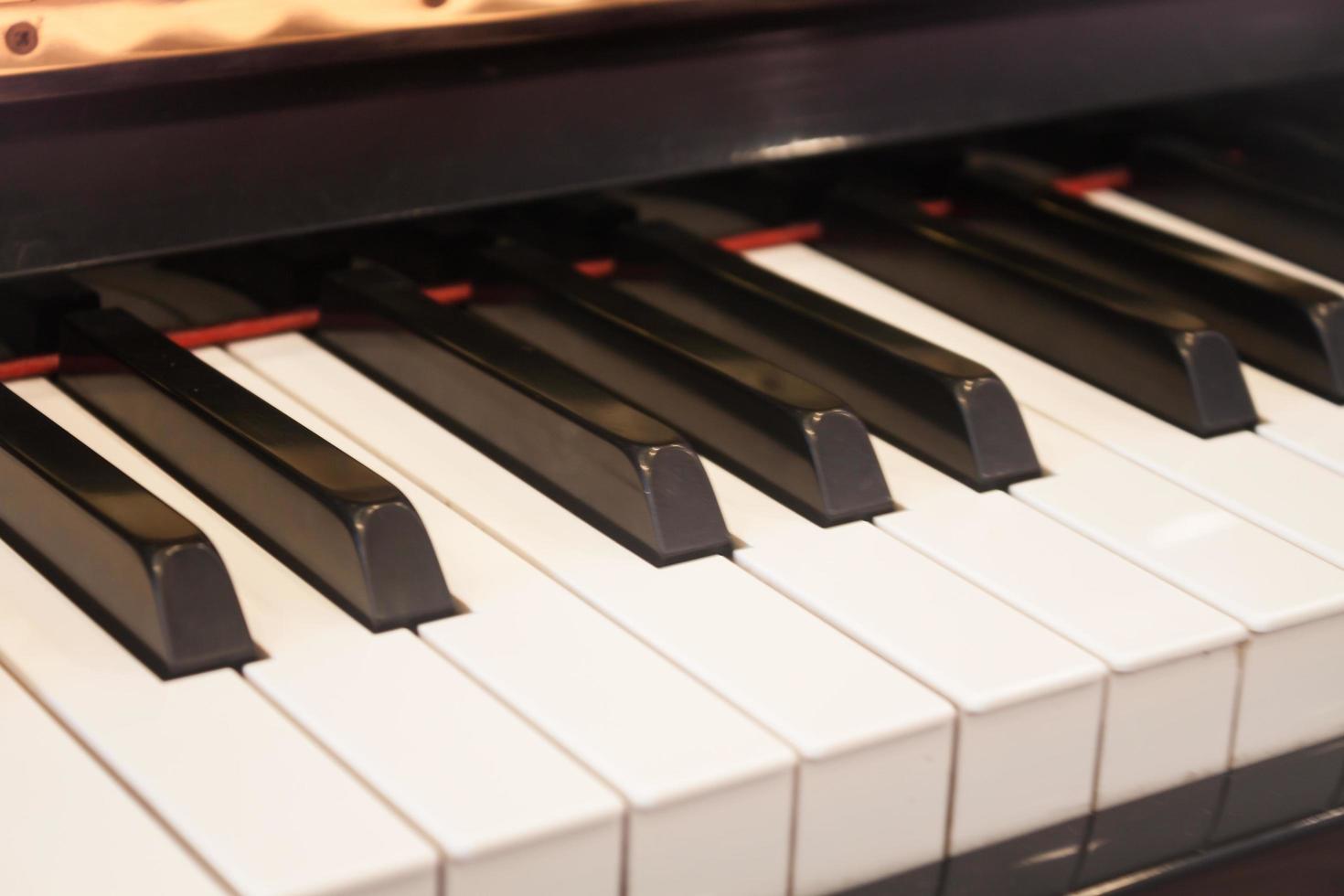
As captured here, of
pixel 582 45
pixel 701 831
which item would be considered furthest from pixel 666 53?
pixel 701 831

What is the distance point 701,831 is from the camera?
0.81m

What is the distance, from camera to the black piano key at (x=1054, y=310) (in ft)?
4.07

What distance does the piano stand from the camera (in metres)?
0.81

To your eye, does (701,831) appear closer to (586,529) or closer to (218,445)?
Answer: (586,529)

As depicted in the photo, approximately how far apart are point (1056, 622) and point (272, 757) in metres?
0.43

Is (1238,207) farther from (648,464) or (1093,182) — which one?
(648,464)

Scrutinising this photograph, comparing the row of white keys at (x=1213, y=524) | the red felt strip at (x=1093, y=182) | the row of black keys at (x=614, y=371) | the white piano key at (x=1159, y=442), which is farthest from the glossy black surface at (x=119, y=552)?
the red felt strip at (x=1093, y=182)

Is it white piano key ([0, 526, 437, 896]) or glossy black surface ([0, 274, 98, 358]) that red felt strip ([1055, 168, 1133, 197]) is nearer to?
glossy black surface ([0, 274, 98, 358])

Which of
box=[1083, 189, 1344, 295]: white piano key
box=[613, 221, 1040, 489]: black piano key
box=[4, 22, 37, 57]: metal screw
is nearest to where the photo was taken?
box=[4, 22, 37, 57]: metal screw

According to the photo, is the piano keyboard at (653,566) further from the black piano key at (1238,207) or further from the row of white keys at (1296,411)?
the black piano key at (1238,207)

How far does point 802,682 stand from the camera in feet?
2.89

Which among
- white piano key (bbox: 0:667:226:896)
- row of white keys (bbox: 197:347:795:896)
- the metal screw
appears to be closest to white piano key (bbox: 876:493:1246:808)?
row of white keys (bbox: 197:347:795:896)

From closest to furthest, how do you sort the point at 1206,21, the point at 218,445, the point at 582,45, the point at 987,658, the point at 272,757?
the point at 272,757
the point at 987,658
the point at 218,445
the point at 582,45
the point at 1206,21

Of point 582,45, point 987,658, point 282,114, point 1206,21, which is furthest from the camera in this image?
point 1206,21
